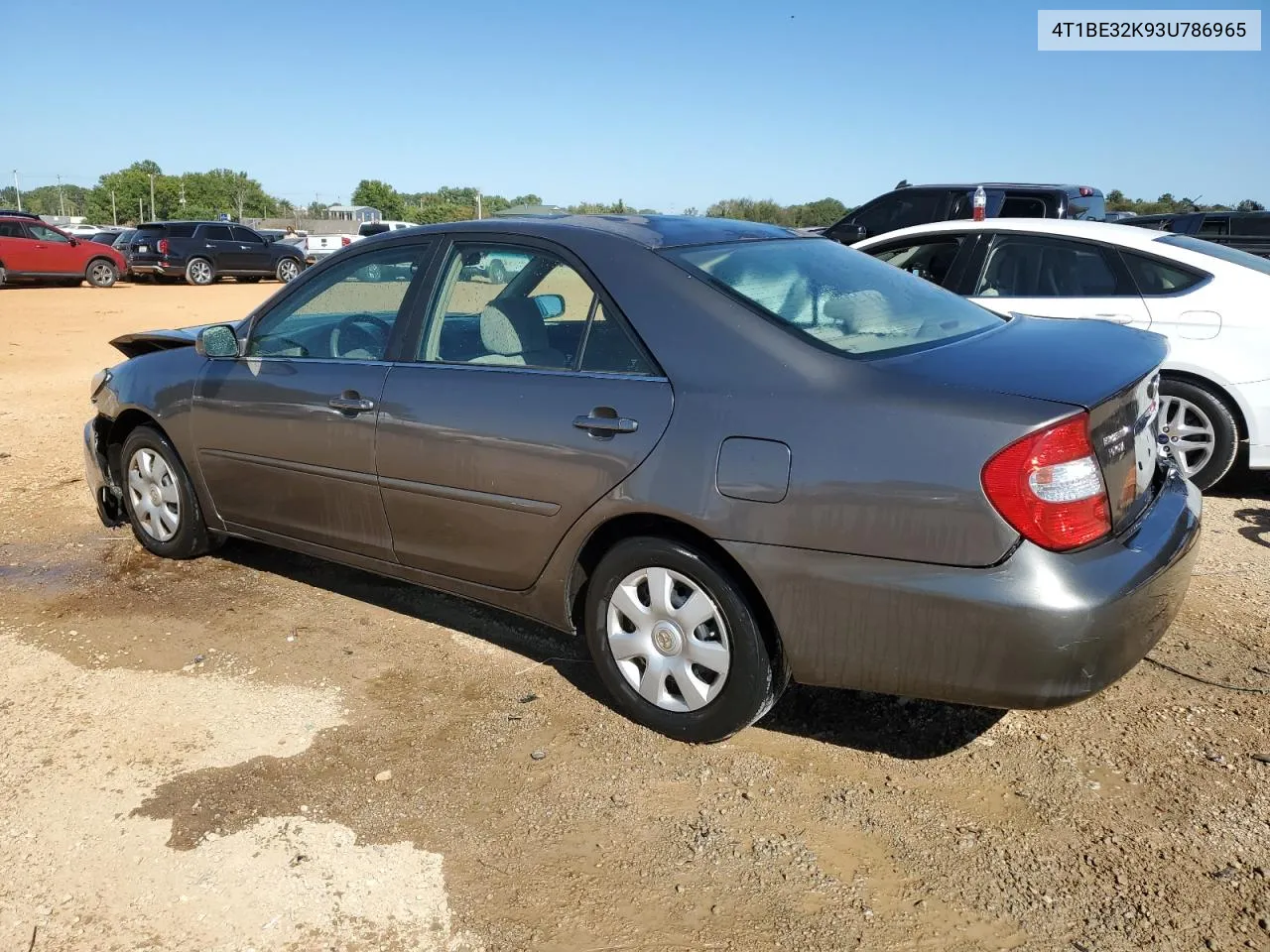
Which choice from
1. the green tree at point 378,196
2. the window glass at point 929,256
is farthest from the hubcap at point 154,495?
the green tree at point 378,196

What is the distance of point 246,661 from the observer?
409 cm

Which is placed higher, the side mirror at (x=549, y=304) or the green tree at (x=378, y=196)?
the green tree at (x=378, y=196)

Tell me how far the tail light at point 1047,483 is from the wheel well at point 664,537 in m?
0.74

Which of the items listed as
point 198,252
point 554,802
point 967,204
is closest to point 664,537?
point 554,802

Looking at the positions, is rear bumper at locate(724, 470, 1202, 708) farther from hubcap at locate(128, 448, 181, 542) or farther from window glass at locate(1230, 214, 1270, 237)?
window glass at locate(1230, 214, 1270, 237)

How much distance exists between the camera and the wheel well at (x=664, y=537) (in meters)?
3.09

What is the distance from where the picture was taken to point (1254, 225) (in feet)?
52.9

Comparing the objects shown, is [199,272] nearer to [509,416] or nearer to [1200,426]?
[1200,426]

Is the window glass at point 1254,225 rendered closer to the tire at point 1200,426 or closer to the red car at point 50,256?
the tire at point 1200,426

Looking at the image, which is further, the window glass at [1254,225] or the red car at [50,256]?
the red car at [50,256]

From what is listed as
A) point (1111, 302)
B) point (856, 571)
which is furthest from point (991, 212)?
point (856, 571)

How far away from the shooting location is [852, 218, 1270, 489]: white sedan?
223 inches

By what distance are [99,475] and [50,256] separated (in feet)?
70.7

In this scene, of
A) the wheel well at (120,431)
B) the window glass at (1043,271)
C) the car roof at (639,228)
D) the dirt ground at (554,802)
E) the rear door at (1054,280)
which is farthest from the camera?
the window glass at (1043,271)
